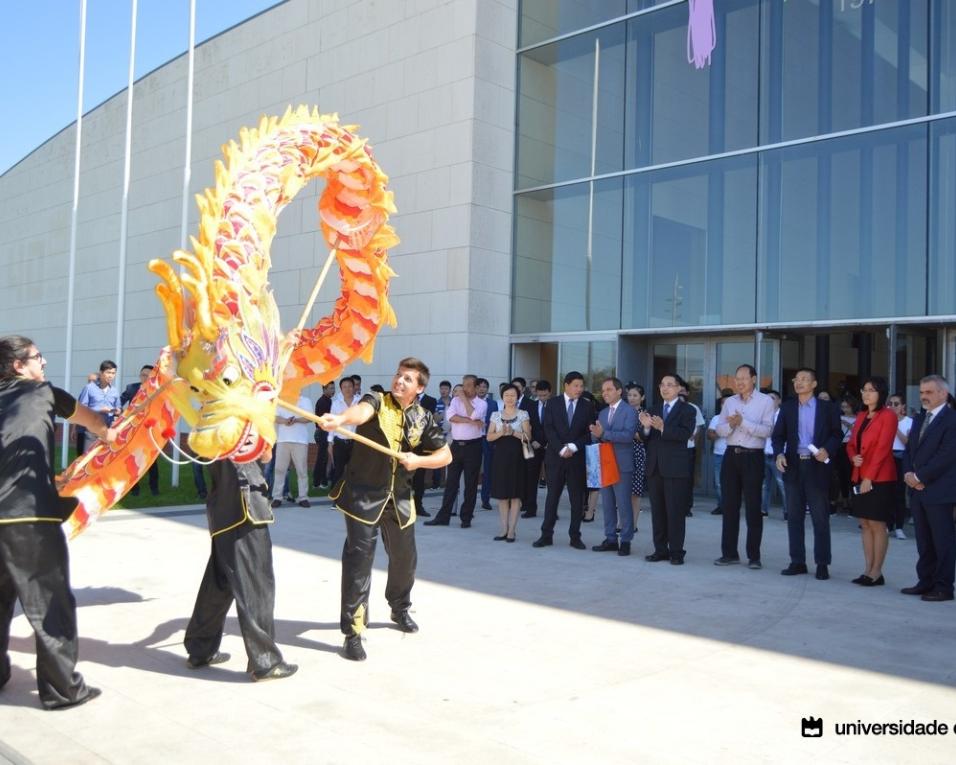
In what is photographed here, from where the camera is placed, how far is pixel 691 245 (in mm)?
13406

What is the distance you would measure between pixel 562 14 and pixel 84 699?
14.0 m

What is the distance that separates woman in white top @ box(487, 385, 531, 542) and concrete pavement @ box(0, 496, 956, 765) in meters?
1.28

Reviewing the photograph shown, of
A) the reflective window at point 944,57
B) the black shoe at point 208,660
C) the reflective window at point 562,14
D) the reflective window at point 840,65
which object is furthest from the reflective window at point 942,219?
the black shoe at point 208,660

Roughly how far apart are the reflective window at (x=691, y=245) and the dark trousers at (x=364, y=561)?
8.40 m

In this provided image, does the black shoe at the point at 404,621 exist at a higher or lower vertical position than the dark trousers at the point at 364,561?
lower

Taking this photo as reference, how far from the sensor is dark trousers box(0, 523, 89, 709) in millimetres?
4336

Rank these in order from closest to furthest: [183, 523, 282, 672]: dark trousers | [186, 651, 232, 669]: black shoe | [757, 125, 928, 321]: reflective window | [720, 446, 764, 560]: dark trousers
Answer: [183, 523, 282, 672]: dark trousers, [186, 651, 232, 669]: black shoe, [720, 446, 764, 560]: dark trousers, [757, 125, 928, 321]: reflective window

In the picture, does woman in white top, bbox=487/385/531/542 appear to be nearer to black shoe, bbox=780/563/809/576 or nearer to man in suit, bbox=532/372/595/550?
man in suit, bbox=532/372/595/550

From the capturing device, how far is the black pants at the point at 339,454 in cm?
1238

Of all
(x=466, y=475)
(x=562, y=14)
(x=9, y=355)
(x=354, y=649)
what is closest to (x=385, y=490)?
(x=354, y=649)

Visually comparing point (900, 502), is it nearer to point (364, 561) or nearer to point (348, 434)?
point (364, 561)

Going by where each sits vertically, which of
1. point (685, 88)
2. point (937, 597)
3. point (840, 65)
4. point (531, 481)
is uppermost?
point (685, 88)

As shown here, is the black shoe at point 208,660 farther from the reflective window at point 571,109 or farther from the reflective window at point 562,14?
the reflective window at point 562,14

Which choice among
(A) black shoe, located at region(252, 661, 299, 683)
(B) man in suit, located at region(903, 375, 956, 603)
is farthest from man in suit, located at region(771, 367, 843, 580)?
(A) black shoe, located at region(252, 661, 299, 683)
